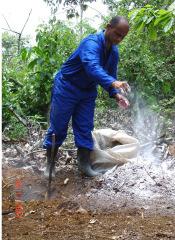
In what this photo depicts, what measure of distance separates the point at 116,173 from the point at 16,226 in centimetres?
149

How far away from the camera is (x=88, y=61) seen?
3.47 meters

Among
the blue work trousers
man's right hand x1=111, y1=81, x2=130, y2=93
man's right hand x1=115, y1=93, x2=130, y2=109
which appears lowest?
the blue work trousers

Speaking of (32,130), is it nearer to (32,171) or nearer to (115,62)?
(32,171)

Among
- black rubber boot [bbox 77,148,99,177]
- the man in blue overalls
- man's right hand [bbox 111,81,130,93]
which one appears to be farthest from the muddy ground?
man's right hand [bbox 111,81,130,93]

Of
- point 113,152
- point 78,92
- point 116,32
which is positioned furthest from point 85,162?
point 116,32

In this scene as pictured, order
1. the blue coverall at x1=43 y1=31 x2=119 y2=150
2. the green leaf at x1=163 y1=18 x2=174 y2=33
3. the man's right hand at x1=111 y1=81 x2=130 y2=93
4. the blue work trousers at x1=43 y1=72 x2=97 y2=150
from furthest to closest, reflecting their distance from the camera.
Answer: the blue work trousers at x1=43 y1=72 x2=97 y2=150
the blue coverall at x1=43 y1=31 x2=119 y2=150
the man's right hand at x1=111 y1=81 x2=130 y2=93
the green leaf at x1=163 y1=18 x2=174 y2=33

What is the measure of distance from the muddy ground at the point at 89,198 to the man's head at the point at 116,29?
Result: 1202 mm

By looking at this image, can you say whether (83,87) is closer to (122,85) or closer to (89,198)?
(122,85)

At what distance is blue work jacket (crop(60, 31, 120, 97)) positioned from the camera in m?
3.44

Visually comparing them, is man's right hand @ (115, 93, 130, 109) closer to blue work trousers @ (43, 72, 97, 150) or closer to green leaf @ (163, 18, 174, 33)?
blue work trousers @ (43, 72, 97, 150)

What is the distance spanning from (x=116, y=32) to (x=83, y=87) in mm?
607

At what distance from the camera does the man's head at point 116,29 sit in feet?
11.8

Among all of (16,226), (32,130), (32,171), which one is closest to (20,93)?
(32,130)

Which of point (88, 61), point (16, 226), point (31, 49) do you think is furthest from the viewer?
point (31, 49)
